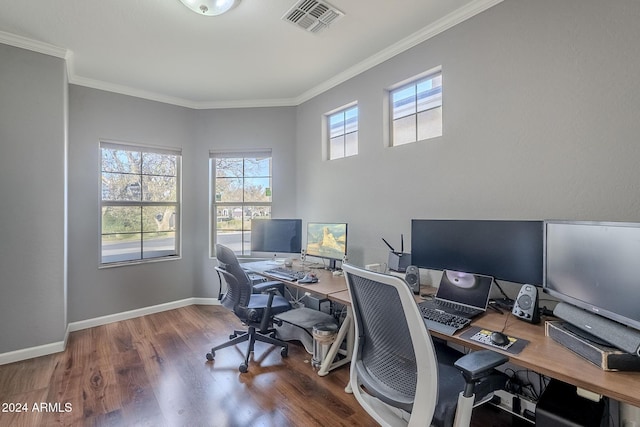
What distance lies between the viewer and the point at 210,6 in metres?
2.06

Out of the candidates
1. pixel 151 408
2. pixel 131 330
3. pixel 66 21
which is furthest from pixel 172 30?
pixel 131 330

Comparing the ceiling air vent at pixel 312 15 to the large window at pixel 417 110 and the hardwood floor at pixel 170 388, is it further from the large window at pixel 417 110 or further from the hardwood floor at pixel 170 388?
the hardwood floor at pixel 170 388

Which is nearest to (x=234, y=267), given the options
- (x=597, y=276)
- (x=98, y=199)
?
(x=98, y=199)

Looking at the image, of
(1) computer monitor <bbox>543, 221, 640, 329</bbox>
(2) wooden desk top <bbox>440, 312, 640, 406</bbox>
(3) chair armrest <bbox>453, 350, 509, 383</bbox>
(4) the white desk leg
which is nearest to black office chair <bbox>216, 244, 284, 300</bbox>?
(4) the white desk leg

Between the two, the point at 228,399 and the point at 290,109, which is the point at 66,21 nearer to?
the point at 290,109

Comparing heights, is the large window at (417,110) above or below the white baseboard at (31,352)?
above

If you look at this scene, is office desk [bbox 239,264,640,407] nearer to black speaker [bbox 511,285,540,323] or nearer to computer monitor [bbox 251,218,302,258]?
black speaker [bbox 511,285,540,323]

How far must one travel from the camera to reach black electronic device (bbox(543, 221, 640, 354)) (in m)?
1.18

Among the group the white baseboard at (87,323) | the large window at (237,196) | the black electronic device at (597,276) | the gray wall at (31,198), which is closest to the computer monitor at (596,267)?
the black electronic device at (597,276)

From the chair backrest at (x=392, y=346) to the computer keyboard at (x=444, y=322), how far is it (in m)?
0.29

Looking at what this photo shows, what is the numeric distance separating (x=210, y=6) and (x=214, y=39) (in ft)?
1.66

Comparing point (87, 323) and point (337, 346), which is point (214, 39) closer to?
point (337, 346)

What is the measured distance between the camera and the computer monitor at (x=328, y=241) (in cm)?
287

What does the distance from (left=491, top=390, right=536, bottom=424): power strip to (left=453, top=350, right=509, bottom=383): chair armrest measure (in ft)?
3.16
